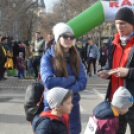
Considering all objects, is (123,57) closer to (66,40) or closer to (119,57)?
(119,57)

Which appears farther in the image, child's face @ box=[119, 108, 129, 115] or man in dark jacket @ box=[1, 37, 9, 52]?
man in dark jacket @ box=[1, 37, 9, 52]

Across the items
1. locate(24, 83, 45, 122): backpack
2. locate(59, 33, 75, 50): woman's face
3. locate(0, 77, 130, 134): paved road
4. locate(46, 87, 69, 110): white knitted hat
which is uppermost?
locate(59, 33, 75, 50): woman's face

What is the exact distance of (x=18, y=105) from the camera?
7066mm

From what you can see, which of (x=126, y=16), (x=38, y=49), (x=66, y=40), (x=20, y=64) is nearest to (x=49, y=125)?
(x=66, y=40)

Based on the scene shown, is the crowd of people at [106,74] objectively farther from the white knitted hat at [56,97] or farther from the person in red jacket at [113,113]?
the white knitted hat at [56,97]

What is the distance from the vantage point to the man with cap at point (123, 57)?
2920mm

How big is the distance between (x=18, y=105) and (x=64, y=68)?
14.6 ft

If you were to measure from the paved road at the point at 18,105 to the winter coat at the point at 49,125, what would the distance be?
2.63 m

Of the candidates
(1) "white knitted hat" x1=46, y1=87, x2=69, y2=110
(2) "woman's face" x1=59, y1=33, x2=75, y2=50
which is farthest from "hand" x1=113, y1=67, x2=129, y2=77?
(1) "white knitted hat" x1=46, y1=87, x2=69, y2=110

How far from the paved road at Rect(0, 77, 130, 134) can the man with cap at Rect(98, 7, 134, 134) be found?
219 centimetres

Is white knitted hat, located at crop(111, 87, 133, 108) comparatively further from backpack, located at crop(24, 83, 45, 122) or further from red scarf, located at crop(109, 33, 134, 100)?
backpack, located at crop(24, 83, 45, 122)

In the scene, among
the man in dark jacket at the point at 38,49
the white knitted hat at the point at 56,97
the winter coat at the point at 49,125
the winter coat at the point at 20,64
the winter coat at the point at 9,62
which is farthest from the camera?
the winter coat at the point at 9,62

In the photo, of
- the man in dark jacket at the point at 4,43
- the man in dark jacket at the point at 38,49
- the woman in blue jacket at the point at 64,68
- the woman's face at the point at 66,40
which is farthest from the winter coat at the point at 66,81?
the man in dark jacket at the point at 4,43

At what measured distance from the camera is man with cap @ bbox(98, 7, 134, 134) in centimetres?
292
